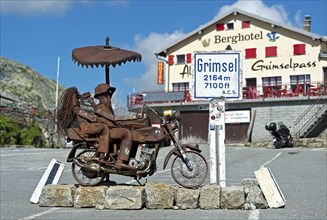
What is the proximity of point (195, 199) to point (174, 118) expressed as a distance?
1495mm

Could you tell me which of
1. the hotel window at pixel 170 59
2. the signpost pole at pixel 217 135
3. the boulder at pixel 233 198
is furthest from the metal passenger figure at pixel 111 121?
the hotel window at pixel 170 59

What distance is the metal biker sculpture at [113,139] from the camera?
29.6ft

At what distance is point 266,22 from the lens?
43812 mm

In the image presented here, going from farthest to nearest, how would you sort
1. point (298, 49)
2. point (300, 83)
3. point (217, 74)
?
point (298, 49) < point (300, 83) < point (217, 74)

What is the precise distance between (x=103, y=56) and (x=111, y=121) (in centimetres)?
121

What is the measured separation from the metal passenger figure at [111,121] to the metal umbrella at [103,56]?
45 centimetres

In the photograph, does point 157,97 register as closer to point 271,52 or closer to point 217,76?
point 271,52

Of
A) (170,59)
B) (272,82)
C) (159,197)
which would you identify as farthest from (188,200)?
(170,59)

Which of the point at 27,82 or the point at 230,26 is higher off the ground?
the point at 230,26

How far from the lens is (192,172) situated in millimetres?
9016

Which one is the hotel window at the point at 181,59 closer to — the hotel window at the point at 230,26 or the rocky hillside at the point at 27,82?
the hotel window at the point at 230,26

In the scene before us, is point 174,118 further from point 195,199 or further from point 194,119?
point 194,119

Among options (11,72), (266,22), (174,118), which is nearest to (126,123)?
(174,118)

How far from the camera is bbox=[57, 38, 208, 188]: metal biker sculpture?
9008 mm
